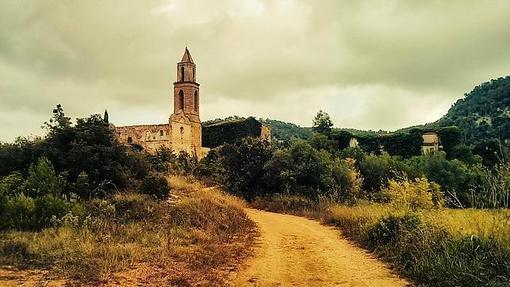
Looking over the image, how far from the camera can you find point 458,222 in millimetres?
10250

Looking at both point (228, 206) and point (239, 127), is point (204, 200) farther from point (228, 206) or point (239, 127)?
point (239, 127)

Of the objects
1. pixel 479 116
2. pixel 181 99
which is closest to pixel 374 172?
pixel 181 99

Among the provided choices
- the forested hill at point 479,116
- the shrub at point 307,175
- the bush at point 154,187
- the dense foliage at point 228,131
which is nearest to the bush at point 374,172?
the shrub at point 307,175

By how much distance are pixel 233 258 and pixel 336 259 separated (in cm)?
238

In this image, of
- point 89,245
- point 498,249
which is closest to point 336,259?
point 498,249

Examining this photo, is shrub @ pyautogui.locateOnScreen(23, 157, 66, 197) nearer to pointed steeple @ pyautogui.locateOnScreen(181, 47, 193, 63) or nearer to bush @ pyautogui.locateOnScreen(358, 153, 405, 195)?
bush @ pyautogui.locateOnScreen(358, 153, 405, 195)

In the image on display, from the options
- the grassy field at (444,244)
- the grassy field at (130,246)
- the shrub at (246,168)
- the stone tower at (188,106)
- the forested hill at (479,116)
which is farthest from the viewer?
the forested hill at (479,116)

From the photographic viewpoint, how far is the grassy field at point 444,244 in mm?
7445

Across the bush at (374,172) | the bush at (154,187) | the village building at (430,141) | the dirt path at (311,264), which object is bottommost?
the dirt path at (311,264)

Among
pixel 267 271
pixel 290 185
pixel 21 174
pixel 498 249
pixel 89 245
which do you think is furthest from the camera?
pixel 290 185

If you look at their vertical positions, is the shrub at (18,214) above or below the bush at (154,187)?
below

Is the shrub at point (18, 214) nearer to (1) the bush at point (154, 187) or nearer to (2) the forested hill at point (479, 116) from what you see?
(1) the bush at point (154, 187)

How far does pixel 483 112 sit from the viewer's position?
9238 centimetres

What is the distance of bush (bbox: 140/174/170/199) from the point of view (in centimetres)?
1926
